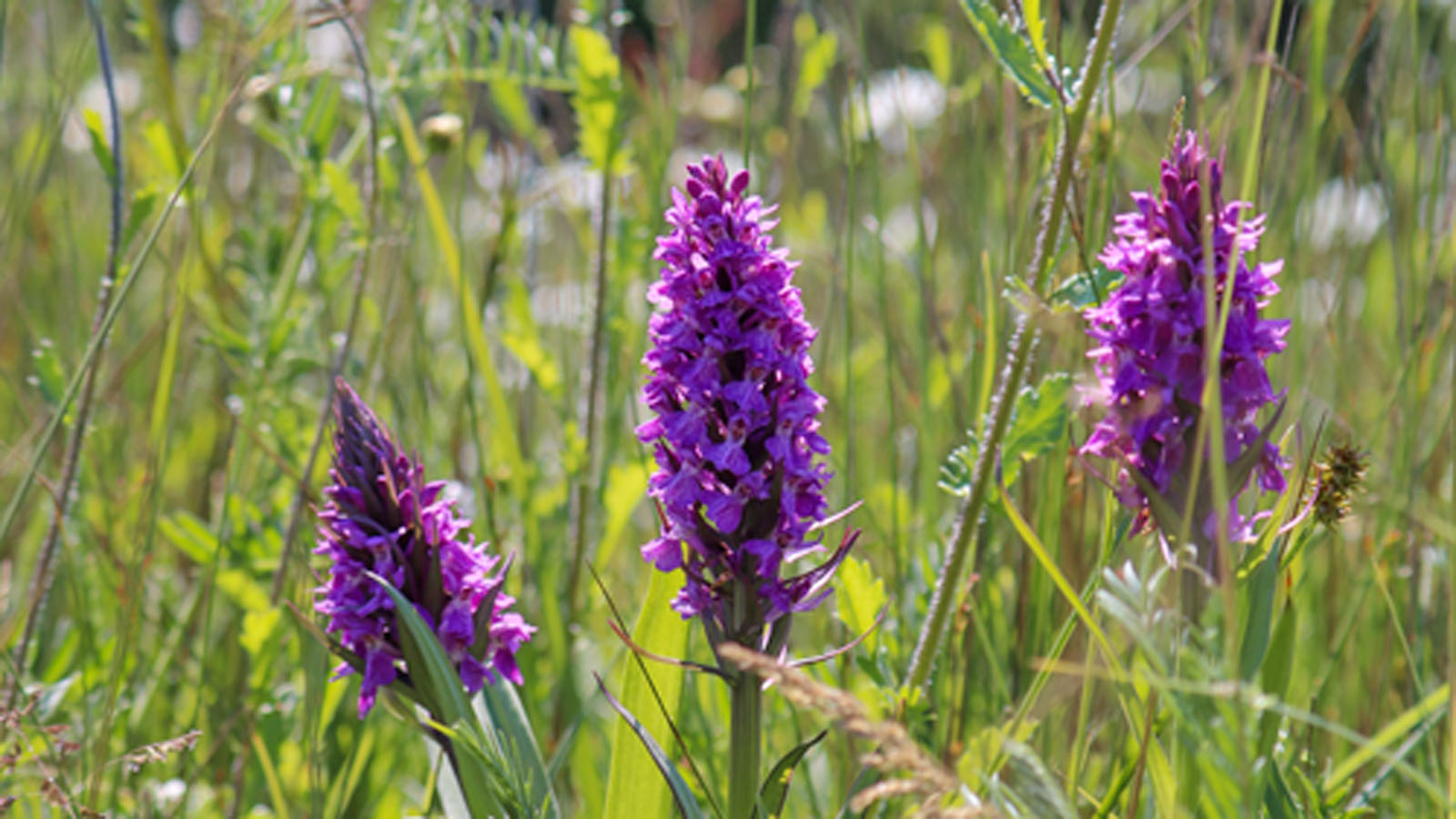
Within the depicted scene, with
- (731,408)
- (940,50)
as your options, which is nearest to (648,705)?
(731,408)

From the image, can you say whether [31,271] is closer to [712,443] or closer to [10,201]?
[10,201]

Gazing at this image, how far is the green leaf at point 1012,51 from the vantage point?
1062 millimetres

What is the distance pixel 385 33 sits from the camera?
1.74 m

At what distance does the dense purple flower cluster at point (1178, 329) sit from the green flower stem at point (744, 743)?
358 mm

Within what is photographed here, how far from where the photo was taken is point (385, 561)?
3.27 feet

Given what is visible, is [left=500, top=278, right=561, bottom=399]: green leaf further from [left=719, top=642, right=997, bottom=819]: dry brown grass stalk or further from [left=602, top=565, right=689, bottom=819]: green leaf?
[left=719, top=642, right=997, bottom=819]: dry brown grass stalk

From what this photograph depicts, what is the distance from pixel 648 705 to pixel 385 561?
0.95ft

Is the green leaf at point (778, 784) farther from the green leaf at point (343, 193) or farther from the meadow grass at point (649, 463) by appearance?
the green leaf at point (343, 193)

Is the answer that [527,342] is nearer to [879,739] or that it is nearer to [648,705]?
[648,705]

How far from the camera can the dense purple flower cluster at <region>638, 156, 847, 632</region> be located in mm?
909

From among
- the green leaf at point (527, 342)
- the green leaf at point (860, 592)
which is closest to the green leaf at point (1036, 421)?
the green leaf at point (860, 592)

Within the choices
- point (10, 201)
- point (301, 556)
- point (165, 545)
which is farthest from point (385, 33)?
point (165, 545)

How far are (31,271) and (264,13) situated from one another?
1.51 m

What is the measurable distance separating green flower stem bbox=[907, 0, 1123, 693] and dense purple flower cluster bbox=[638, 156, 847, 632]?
0.86ft
